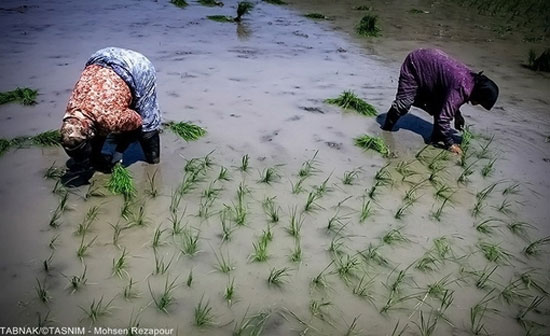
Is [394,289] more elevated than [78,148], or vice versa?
[78,148]

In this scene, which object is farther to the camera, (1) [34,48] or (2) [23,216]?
(1) [34,48]

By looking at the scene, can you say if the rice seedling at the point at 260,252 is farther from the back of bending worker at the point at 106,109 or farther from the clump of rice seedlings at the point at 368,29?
the clump of rice seedlings at the point at 368,29

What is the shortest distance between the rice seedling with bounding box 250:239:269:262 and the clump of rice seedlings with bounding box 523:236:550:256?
2.27 meters

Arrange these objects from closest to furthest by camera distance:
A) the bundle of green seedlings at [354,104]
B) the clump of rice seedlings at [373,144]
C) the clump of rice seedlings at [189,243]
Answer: the clump of rice seedlings at [189,243]
the clump of rice seedlings at [373,144]
the bundle of green seedlings at [354,104]

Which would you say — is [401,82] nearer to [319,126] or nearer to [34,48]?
[319,126]

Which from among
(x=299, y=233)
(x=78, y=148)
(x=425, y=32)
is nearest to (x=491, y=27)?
(x=425, y=32)

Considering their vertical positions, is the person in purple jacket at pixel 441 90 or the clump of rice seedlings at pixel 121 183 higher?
the person in purple jacket at pixel 441 90

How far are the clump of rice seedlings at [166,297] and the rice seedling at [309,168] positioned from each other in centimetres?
192

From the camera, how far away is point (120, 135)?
3.92 meters

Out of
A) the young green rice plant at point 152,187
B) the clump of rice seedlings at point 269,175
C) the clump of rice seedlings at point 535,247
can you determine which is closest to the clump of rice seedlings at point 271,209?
the clump of rice seedlings at point 269,175

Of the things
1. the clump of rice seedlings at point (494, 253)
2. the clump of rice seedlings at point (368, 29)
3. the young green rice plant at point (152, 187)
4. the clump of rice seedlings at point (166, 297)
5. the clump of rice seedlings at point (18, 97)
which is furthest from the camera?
the clump of rice seedlings at point (368, 29)

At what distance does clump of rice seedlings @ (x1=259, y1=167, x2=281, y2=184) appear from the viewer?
4.12 m

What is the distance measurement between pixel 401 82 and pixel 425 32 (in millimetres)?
6776

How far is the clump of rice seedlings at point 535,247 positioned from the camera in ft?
11.3
